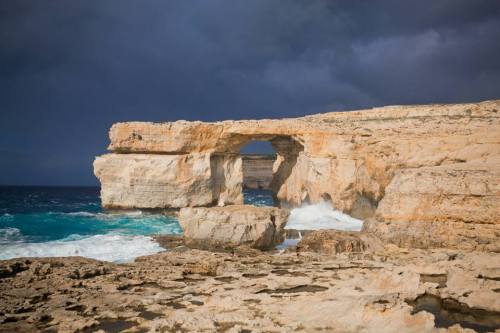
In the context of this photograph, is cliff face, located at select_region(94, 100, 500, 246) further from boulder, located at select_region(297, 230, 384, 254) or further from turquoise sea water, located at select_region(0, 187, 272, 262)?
boulder, located at select_region(297, 230, 384, 254)

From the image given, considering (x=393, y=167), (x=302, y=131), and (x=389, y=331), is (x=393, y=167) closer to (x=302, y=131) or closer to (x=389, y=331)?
(x=302, y=131)

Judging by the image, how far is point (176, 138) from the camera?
90.1 feet

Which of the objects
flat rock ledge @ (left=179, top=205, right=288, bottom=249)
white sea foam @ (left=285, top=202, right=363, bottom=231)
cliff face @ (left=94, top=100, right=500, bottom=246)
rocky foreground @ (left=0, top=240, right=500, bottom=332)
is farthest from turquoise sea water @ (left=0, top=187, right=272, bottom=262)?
white sea foam @ (left=285, top=202, right=363, bottom=231)

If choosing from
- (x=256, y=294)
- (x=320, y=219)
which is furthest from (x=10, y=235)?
(x=256, y=294)

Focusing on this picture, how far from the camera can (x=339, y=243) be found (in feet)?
44.8

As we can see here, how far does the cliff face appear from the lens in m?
21.5

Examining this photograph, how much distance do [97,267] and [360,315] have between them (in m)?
7.07

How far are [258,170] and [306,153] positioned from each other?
4878 cm

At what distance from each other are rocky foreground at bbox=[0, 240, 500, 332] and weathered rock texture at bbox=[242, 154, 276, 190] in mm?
62235

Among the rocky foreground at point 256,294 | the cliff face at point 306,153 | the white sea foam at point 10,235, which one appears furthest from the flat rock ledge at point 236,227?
the white sea foam at point 10,235

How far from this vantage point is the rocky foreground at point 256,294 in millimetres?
6566

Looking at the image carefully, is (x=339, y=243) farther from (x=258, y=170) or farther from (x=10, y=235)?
(x=258, y=170)

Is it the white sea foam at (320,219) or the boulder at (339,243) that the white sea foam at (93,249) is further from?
the white sea foam at (320,219)

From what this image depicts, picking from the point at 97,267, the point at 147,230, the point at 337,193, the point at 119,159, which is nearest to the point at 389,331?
the point at 97,267
